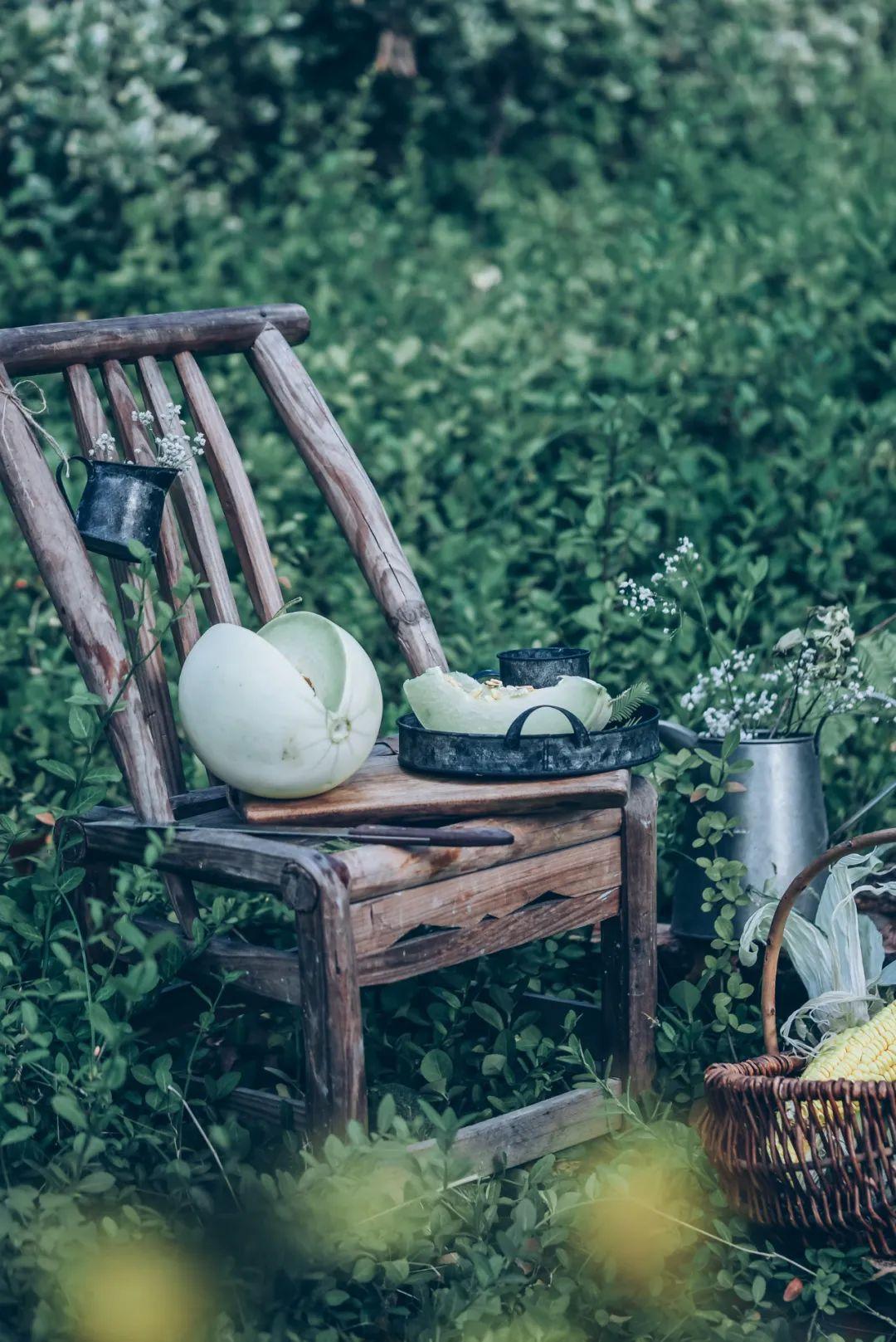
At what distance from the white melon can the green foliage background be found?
0.79 feet

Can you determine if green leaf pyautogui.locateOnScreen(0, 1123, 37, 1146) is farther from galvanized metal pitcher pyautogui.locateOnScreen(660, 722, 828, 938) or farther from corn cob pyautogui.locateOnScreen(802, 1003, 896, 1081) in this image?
galvanized metal pitcher pyautogui.locateOnScreen(660, 722, 828, 938)

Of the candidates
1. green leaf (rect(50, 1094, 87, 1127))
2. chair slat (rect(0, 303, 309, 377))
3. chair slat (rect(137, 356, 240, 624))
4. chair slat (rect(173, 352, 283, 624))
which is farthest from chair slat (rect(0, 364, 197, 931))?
green leaf (rect(50, 1094, 87, 1127))

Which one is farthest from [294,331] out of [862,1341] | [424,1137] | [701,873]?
[862,1341]

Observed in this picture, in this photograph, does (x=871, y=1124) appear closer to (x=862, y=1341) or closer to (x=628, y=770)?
(x=862, y=1341)

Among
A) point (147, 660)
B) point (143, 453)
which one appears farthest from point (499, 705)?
point (143, 453)

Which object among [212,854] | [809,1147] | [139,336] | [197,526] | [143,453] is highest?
[139,336]

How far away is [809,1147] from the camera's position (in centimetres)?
205

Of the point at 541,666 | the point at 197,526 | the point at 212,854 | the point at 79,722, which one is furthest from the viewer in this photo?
the point at 197,526

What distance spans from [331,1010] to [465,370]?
2595mm

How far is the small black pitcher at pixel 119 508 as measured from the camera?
7.48ft

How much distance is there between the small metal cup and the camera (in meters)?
2.38

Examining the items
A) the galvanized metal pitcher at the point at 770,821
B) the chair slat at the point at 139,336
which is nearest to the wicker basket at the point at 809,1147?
the galvanized metal pitcher at the point at 770,821

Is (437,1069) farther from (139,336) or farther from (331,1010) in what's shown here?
(139,336)

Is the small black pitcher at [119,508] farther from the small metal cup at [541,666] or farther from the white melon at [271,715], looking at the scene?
the small metal cup at [541,666]
